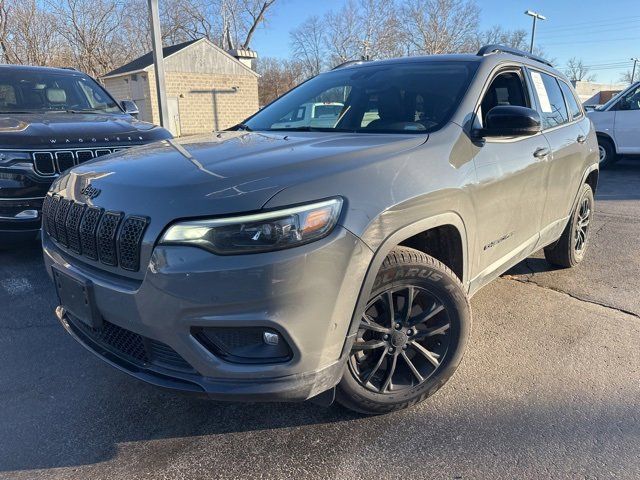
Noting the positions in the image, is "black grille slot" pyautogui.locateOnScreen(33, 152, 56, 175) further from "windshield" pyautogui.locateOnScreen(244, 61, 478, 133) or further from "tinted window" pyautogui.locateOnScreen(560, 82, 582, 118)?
"tinted window" pyautogui.locateOnScreen(560, 82, 582, 118)

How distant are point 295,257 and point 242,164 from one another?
542 mm

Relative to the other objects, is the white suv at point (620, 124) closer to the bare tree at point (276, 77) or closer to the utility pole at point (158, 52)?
the utility pole at point (158, 52)

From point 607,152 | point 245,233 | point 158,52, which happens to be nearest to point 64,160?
point 245,233

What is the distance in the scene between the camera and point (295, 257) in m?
1.81

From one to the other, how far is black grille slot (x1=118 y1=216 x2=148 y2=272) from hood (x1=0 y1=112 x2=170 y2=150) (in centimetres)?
287

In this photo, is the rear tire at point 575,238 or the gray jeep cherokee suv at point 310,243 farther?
the rear tire at point 575,238

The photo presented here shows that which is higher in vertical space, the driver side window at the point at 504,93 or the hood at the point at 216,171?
the driver side window at the point at 504,93

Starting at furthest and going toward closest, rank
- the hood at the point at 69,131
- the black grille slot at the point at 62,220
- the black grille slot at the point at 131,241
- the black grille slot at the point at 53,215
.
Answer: the hood at the point at 69,131 → the black grille slot at the point at 53,215 → the black grille slot at the point at 62,220 → the black grille slot at the point at 131,241

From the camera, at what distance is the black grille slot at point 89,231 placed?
213 centimetres

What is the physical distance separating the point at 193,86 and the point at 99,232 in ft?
92.4

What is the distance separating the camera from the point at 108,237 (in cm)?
205

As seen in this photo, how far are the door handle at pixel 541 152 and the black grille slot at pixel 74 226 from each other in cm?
276

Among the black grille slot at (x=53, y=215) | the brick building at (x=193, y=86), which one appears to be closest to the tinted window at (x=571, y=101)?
the black grille slot at (x=53, y=215)

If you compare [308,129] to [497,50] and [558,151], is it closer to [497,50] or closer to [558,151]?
[497,50]
